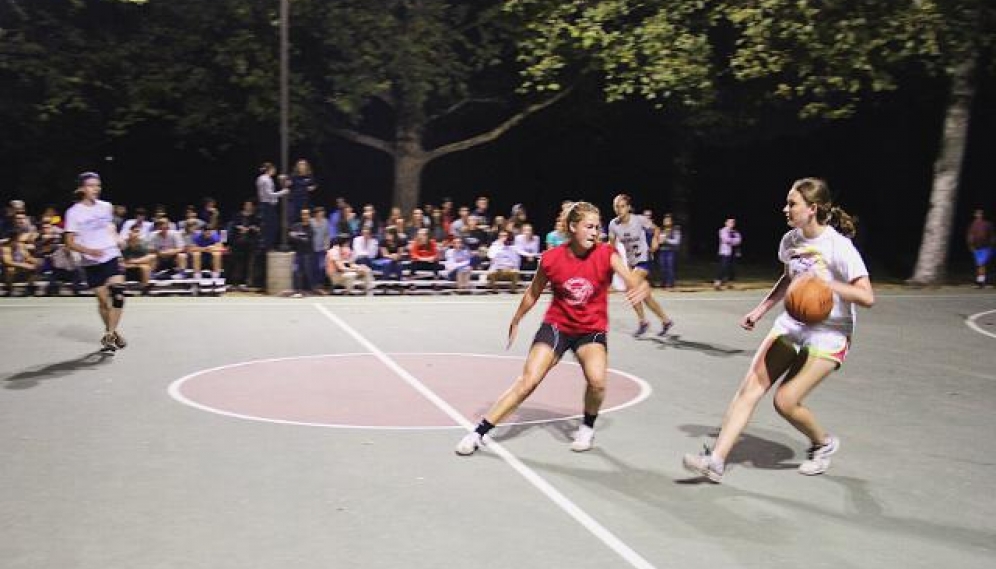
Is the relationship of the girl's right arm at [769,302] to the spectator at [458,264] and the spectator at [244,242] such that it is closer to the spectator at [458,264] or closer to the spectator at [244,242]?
the spectator at [458,264]

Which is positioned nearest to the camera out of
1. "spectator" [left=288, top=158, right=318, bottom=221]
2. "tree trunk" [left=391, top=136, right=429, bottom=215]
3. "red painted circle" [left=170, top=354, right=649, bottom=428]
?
"red painted circle" [left=170, top=354, right=649, bottom=428]

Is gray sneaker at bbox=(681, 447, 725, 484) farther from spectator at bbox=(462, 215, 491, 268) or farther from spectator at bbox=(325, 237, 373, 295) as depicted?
spectator at bbox=(462, 215, 491, 268)

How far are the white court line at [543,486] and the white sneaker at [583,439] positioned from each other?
53 centimetres

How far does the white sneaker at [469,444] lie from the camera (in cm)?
824

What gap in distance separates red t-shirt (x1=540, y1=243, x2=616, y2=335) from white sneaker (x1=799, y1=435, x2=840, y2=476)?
1.75 meters

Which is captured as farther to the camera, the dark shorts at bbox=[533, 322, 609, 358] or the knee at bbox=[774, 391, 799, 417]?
the dark shorts at bbox=[533, 322, 609, 358]

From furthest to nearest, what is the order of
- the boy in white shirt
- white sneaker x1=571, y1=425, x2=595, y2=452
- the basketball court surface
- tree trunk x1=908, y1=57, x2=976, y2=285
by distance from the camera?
tree trunk x1=908, y1=57, x2=976, y2=285 → the boy in white shirt → white sneaker x1=571, y1=425, x2=595, y2=452 → the basketball court surface

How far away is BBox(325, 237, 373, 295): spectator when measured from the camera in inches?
853

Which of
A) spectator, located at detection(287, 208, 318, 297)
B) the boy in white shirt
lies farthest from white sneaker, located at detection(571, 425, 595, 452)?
spectator, located at detection(287, 208, 318, 297)

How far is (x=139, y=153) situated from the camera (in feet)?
103

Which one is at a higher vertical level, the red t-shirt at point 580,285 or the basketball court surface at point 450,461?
the red t-shirt at point 580,285

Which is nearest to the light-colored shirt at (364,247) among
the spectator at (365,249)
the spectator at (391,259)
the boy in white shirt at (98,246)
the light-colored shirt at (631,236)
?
the spectator at (365,249)

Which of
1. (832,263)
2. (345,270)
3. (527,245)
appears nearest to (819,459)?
(832,263)

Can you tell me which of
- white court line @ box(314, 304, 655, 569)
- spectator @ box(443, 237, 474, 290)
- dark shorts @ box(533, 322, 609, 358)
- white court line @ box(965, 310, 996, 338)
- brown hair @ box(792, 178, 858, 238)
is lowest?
white court line @ box(314, 304, 655, 569)
